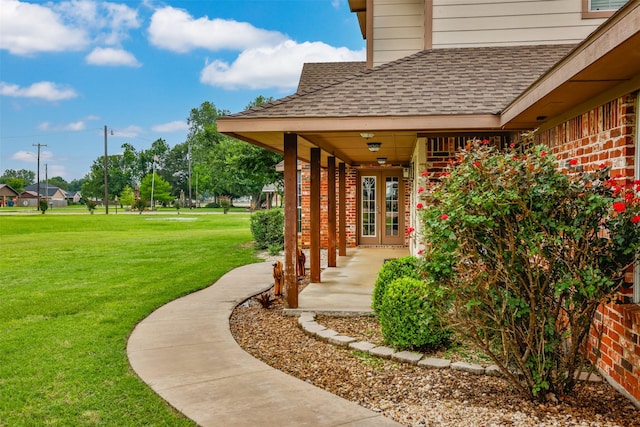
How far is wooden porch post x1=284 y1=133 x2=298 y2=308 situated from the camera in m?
6.84

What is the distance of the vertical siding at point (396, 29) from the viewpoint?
9688mm

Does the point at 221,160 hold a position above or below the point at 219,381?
above

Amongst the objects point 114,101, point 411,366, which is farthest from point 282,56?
point 411,366

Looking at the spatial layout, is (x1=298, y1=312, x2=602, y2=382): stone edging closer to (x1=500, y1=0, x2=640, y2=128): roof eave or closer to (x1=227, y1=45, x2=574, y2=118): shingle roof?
(x1=500, y1=0, x2=640, y2=128): roof eave

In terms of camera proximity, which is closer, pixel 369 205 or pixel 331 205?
pixel 331 205

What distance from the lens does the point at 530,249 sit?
344 centimetres

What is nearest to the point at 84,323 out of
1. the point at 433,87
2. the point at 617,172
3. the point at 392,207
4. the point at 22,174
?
the point at 433,87

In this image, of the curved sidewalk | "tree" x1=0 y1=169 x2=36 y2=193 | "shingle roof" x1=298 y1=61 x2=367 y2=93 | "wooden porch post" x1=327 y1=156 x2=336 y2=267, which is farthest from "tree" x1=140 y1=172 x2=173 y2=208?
the curved sidewalk

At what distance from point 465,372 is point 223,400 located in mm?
2036

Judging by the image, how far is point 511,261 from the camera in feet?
11.5

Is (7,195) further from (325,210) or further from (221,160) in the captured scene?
(325,210)

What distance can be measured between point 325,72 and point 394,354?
10.6 m

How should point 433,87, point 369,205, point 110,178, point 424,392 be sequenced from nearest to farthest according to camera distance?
point 424,392 < point 433,87 < point 369,205 < point 110,178

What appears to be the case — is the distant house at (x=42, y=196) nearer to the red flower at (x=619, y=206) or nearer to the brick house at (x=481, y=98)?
the brick house at (x=481, y=98)
